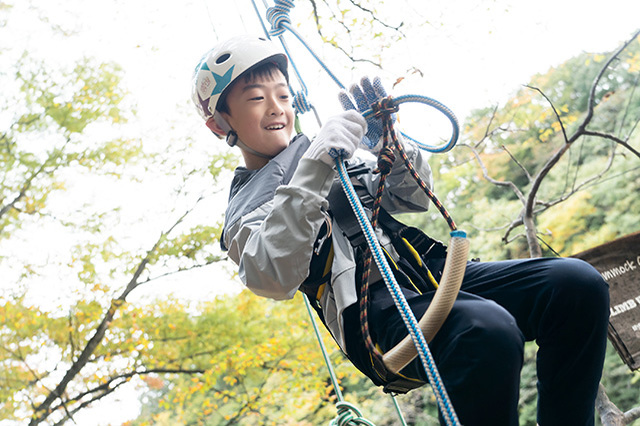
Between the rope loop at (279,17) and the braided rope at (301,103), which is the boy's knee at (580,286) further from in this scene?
the rope loop at (279,17)

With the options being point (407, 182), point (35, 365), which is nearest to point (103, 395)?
point (35, 365)

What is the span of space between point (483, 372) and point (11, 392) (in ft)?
20.2

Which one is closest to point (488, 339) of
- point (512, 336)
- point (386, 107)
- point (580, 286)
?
point (512, 336)

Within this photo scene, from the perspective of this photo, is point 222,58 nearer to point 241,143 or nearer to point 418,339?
point 241,143

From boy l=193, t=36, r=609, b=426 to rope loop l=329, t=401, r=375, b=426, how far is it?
391 millimetres

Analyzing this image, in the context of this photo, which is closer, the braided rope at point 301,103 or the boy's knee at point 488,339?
the boy's knee at point 488,339

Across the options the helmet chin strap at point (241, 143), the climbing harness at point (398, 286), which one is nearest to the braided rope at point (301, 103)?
the helmet chin strap at point (241, 143)

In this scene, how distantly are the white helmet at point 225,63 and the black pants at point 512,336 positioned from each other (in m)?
0.80

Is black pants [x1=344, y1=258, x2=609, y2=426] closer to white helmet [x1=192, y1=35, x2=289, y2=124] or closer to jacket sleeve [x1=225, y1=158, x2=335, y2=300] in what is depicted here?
jacket sleeve [x1=225, y1=158, x2=335, y2=300]

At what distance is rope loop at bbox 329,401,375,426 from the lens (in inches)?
68.4

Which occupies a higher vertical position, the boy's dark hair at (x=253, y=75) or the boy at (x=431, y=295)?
the boy's dark hair at (x=253, y=75)

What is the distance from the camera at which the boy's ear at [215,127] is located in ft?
5.93

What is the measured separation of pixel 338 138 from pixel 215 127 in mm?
670

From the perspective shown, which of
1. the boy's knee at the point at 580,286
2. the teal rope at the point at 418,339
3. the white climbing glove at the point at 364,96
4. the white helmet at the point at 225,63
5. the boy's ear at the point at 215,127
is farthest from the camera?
the boy's ear at the point at 215,127
